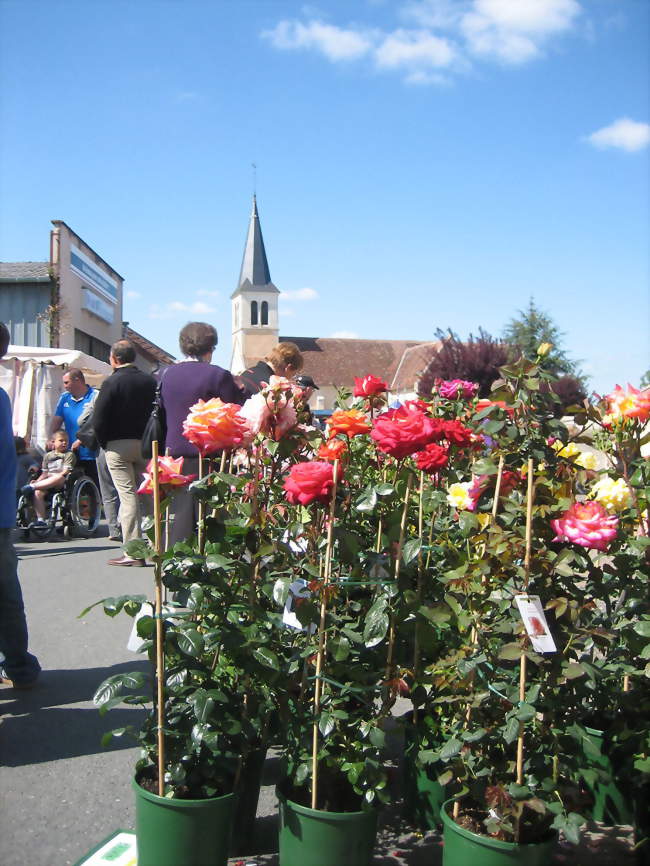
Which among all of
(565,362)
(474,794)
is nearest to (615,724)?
(474,794)

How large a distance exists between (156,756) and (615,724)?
1464mm

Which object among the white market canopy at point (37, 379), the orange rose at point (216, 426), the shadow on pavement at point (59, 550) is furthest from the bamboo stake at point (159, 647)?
the white market canopy at point (37, 379)

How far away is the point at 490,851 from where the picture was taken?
2.12 m

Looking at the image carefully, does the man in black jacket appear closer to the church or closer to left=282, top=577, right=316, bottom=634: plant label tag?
left=282, top=577, right=316, bottom=634: plant label tag

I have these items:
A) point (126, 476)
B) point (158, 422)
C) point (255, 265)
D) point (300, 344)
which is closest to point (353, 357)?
point (300, 344)

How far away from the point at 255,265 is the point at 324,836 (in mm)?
78752

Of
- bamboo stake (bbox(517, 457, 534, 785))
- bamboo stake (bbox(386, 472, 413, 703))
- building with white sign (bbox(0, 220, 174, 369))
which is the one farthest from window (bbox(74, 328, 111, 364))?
bamboo stake (bbox(517, 457, 534, 785))

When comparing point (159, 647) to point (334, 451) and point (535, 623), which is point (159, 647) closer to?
point (334, 451)

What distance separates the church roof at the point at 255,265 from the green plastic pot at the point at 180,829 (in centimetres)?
7655

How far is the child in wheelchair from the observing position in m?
9.35

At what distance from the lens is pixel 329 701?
93.8 inches

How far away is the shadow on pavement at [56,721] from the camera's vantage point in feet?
11.2

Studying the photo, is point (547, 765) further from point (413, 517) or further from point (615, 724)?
point (413, 517)

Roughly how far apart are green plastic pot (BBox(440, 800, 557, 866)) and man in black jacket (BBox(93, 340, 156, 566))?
5.24 meters
